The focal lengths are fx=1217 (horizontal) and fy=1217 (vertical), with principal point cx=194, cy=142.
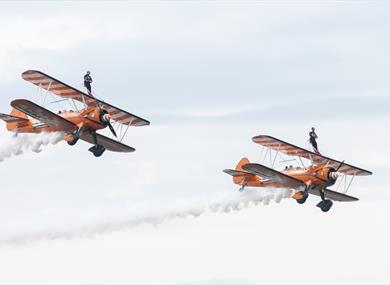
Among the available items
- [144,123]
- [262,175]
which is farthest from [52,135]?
[262,175]

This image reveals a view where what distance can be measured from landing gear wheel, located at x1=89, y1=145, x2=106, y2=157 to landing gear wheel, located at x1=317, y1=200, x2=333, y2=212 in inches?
450

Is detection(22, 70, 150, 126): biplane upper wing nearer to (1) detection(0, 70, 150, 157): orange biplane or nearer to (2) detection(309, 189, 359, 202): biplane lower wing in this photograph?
(1) detection(0, 70, 150, 157): orange biplane

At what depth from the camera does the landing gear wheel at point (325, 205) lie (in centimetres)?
6131

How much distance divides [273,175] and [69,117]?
10810mm

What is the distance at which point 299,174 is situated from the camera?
202ft

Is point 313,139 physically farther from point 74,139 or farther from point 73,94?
point 74,139

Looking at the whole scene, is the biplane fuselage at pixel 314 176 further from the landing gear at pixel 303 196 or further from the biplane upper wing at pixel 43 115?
the biplane upper wing at pixel 43 115

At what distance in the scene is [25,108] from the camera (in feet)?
185

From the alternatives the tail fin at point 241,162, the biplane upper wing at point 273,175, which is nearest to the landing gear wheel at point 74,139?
the biplane upper wing at point 273,175

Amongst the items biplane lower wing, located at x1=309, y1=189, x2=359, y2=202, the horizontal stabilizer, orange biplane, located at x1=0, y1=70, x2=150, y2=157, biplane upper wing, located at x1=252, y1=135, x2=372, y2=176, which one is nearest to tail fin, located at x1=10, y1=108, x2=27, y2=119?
orange biplane, located at x1=0, y1=70, x2=150, y2=157

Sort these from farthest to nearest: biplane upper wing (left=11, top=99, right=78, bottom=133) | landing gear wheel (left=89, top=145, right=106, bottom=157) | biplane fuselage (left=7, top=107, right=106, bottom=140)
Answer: landing gear wheel (left=89, top=145, right=106, bottom=157), biplane fuselage (left=7, top=107, right=106, bottom=140), biplane upper wing (left=11, top=99, right=78, bottom=133)

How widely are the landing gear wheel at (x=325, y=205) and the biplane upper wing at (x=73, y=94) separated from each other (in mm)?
9714

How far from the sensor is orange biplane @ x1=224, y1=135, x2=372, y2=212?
61031mm

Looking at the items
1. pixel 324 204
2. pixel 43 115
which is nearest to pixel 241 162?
pixel 324 204
